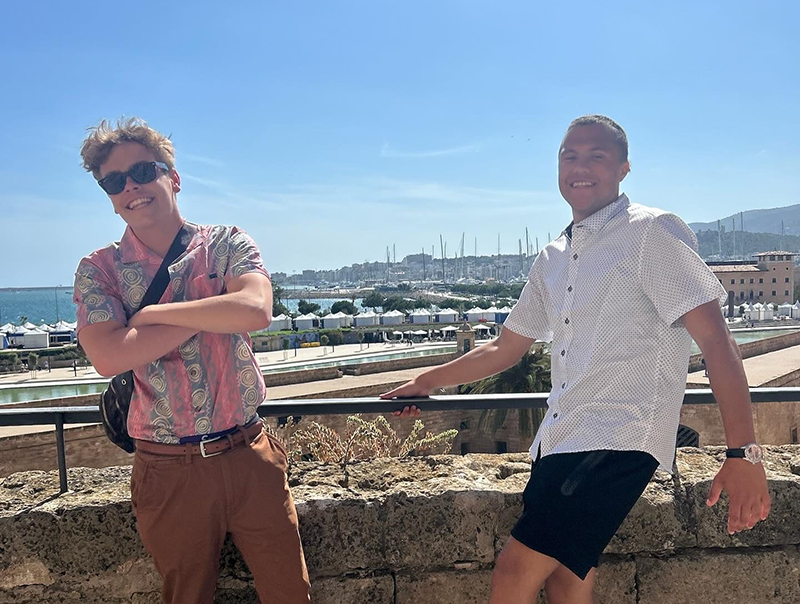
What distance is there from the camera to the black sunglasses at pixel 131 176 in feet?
6.20

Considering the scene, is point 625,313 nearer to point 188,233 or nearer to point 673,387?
point 673,387

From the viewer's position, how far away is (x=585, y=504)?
170 centimetres

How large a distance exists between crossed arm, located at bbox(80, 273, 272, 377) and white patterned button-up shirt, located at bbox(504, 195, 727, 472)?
84cm

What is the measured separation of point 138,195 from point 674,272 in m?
1.46

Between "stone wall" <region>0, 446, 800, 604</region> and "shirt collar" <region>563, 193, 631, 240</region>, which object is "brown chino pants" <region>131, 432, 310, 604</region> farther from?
"shirt collar" <region>563, 193, 631, 240</region>

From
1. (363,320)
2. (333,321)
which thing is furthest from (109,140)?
(363,320)

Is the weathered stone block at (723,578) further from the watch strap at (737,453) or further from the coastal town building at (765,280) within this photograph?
the coastal town building at (765,280)

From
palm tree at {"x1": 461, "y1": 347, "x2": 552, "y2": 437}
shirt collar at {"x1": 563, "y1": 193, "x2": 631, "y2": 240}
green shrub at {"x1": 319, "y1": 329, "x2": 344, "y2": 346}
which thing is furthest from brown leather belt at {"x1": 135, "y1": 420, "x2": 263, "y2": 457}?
green shrub at {"x1": 319, "y1": 329, "x2": 344, "y2": 346}

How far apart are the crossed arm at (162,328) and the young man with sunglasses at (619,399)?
33.7 inches

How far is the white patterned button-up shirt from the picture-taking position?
66.9 inches

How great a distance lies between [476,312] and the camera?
181ft

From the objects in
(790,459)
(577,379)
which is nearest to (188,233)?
(577,379)

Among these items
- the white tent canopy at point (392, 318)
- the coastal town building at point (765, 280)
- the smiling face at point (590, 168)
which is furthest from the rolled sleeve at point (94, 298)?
the coastal town building at point (765, 280)

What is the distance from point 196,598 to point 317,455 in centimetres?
387
